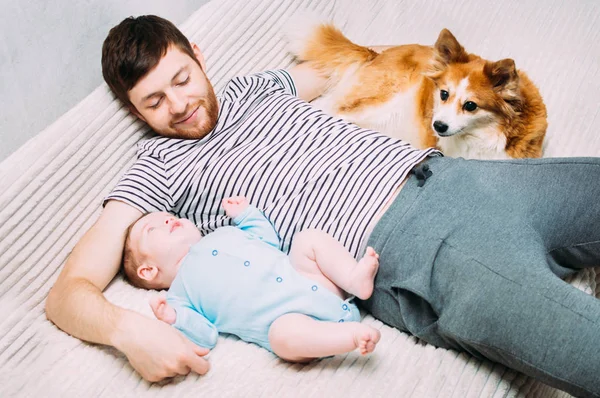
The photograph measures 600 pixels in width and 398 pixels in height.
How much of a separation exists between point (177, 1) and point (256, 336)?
120 centimetres

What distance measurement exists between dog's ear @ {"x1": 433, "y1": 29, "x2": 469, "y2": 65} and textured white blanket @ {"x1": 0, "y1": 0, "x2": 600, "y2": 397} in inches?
12.3

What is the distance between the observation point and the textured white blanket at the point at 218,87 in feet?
3.55

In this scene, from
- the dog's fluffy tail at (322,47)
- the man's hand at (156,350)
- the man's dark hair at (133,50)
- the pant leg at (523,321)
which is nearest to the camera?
the pant leg at (523,321)

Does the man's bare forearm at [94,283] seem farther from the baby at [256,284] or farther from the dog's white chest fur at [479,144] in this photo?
the dog's white chest fur at [479,144]

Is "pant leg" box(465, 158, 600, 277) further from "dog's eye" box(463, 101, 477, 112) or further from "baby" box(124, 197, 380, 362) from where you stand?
"dog's eye" box(463, 101, 477, 112)

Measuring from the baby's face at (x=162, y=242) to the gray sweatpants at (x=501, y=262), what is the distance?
409 millimetres

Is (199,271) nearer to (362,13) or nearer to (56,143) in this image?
(56,143)

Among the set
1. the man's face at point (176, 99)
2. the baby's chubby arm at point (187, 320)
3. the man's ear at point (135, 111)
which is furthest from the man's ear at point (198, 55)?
the baby's chubby arm at point (187, 320)

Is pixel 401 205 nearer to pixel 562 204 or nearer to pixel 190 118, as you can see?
pixel 562 204

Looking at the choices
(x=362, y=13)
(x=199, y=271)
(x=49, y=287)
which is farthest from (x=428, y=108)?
(x=49, y=287)

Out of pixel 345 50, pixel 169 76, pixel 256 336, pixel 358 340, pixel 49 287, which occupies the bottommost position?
pixel 49 287

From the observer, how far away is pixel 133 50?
1.42 meters

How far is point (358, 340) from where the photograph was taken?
102cm

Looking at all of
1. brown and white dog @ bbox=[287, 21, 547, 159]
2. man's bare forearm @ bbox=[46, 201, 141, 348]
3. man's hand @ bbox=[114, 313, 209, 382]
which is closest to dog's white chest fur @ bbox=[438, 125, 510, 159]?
brown and white dog @ bbox=[287, 21, 547, 159]
